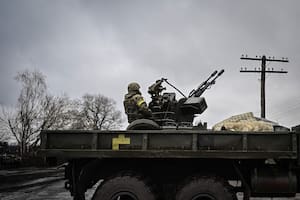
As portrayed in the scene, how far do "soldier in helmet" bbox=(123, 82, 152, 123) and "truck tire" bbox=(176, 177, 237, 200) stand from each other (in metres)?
1.93

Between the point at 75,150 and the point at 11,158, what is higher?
the point at 75,150

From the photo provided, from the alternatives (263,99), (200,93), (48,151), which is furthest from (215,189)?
(263,99)

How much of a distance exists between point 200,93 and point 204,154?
193 inches

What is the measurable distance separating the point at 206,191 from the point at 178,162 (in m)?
0.81

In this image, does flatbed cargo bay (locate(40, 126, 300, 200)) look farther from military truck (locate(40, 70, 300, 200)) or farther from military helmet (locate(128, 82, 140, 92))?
military helmet (locate(128, 82, 140, 92))

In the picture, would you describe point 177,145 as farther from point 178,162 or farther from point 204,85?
point 204,85

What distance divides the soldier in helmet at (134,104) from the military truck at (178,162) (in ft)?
3.64

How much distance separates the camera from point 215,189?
211 inches

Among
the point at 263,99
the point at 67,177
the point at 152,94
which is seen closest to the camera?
the point at 67,177

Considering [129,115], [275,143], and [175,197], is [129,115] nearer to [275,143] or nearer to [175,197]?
[175,197]

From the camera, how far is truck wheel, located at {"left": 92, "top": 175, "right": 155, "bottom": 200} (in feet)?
17.7

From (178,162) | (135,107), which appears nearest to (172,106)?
(135,107)

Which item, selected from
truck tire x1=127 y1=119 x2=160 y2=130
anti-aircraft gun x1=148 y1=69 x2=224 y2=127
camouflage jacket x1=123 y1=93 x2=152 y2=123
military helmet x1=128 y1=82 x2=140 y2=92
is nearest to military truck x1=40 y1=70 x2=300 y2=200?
truck tire x1=127 y1=119 x2=160 y2=130

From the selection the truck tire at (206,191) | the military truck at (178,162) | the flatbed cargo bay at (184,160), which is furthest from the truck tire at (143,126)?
the truck tire at (206,191)
